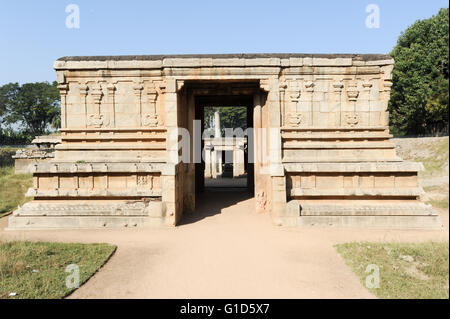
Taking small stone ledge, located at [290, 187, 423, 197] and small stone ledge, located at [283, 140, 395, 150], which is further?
small stone ledge, located at [283, 140, 395, 150]

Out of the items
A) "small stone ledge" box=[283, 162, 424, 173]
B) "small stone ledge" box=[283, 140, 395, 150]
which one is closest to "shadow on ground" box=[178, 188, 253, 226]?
"small stone ledge" box=[283, 162, 424, 173]

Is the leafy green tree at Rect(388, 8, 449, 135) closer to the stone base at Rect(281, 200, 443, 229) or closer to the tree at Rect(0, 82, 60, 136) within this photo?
the stone base at Rect(281, 200, 443, 229)

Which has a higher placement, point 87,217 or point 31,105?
point 31,105

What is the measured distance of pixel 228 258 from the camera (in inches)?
268

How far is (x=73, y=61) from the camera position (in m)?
10.6

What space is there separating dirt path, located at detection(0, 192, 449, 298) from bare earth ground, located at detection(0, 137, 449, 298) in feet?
0.06

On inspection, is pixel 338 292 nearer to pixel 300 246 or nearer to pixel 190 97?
pixel 300 246

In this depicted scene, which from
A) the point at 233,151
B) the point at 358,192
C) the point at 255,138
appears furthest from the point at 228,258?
A: the point at 233,151

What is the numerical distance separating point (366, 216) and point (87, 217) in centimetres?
958

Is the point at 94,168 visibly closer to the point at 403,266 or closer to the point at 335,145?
the point at 335,145

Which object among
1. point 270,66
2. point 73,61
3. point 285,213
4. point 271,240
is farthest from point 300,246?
point 73,61

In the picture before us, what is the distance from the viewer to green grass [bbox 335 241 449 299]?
194 inches
